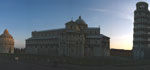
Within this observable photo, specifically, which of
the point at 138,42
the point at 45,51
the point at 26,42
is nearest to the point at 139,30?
the point at 138,42

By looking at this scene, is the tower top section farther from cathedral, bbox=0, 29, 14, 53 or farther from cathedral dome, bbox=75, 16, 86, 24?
cathedral, bbox=0, 29, 14, 53

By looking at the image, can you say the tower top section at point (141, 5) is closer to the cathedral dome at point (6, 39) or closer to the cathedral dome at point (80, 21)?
the cathedral dome at point (80, 21)

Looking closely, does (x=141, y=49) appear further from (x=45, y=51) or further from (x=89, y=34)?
(x=45, y=51)

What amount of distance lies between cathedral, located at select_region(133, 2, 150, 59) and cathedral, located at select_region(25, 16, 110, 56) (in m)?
12.5

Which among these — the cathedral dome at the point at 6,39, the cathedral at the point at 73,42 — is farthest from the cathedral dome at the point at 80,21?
the cathedral dome at the point at 6,39

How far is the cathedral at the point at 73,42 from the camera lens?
58031 mm

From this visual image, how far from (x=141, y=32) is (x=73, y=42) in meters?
28.1

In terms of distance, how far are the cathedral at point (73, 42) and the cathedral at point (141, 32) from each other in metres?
12.5

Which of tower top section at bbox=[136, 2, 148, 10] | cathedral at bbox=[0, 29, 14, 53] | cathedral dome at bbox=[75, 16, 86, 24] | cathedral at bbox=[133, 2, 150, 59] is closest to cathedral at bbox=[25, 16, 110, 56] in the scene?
cathedral dome at bbox=[75, 16, 86, 24]

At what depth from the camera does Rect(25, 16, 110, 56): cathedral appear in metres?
58.0

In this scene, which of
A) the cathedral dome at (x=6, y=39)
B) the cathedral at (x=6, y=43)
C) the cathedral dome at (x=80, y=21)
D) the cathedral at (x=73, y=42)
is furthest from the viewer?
the cathedral dome at (x=6, y=39)

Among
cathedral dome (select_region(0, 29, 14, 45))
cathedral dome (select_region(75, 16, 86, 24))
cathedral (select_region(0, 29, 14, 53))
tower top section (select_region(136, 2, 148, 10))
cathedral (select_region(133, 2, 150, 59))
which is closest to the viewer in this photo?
cathedral (select_region(133, 2, 150, 59))

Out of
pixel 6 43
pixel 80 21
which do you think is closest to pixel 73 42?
pixel 80 21

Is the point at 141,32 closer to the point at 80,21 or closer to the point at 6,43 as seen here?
the point at 80,21
